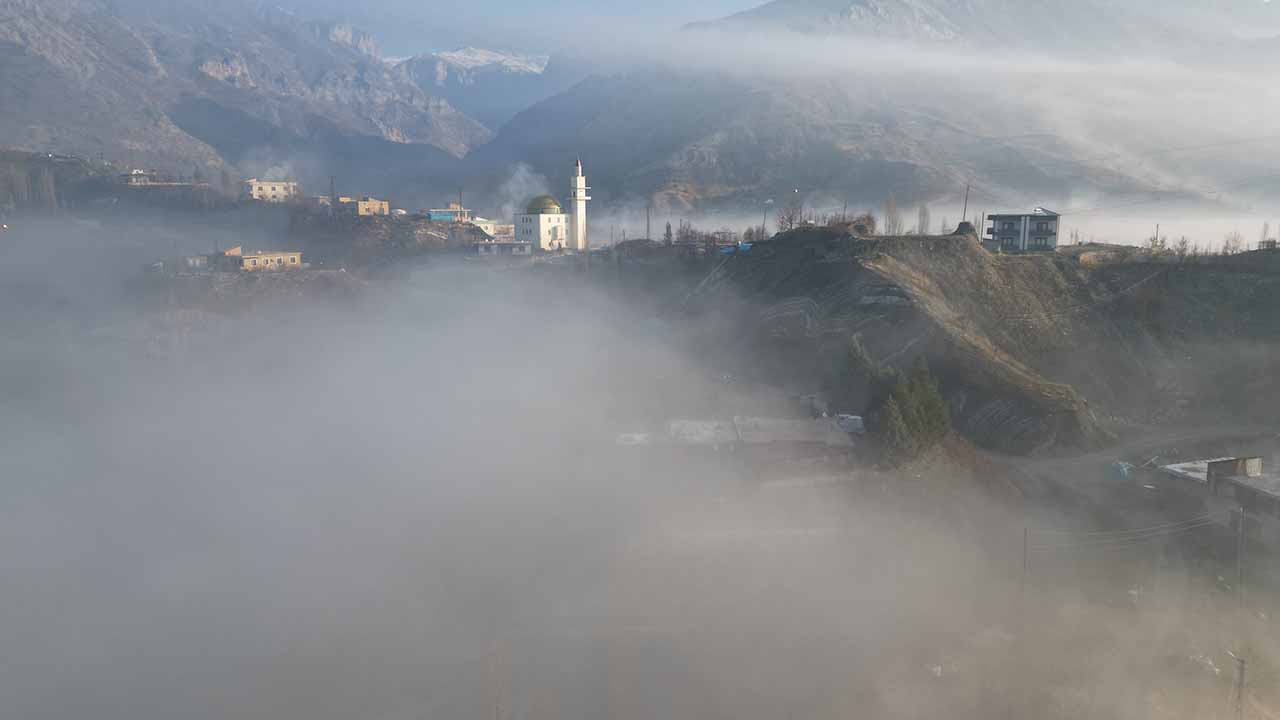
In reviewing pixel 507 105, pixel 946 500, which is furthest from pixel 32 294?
pixel 507 105

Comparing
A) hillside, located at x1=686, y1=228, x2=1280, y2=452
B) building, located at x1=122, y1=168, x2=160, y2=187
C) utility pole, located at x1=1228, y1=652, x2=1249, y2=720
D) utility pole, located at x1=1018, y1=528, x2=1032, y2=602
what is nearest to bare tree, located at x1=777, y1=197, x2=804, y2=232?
hillside, located at x1=686, y1=228, x2=1280, y2=452

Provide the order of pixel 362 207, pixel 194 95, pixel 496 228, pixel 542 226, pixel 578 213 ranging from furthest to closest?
1. pixel 194 95
2. pixel 362 207
3. pixel 496 228
4. pixel 578 213
5. pixel 542 226

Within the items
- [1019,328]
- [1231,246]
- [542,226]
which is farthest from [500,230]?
[1231,246]

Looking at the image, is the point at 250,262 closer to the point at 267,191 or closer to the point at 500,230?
the point at 500,230

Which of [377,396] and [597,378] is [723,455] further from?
[377,396]

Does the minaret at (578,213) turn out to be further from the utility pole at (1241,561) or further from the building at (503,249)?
the utility pole at (1241,561)

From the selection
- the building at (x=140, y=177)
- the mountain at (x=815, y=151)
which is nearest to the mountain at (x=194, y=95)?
the building at (x=140, y=177)
